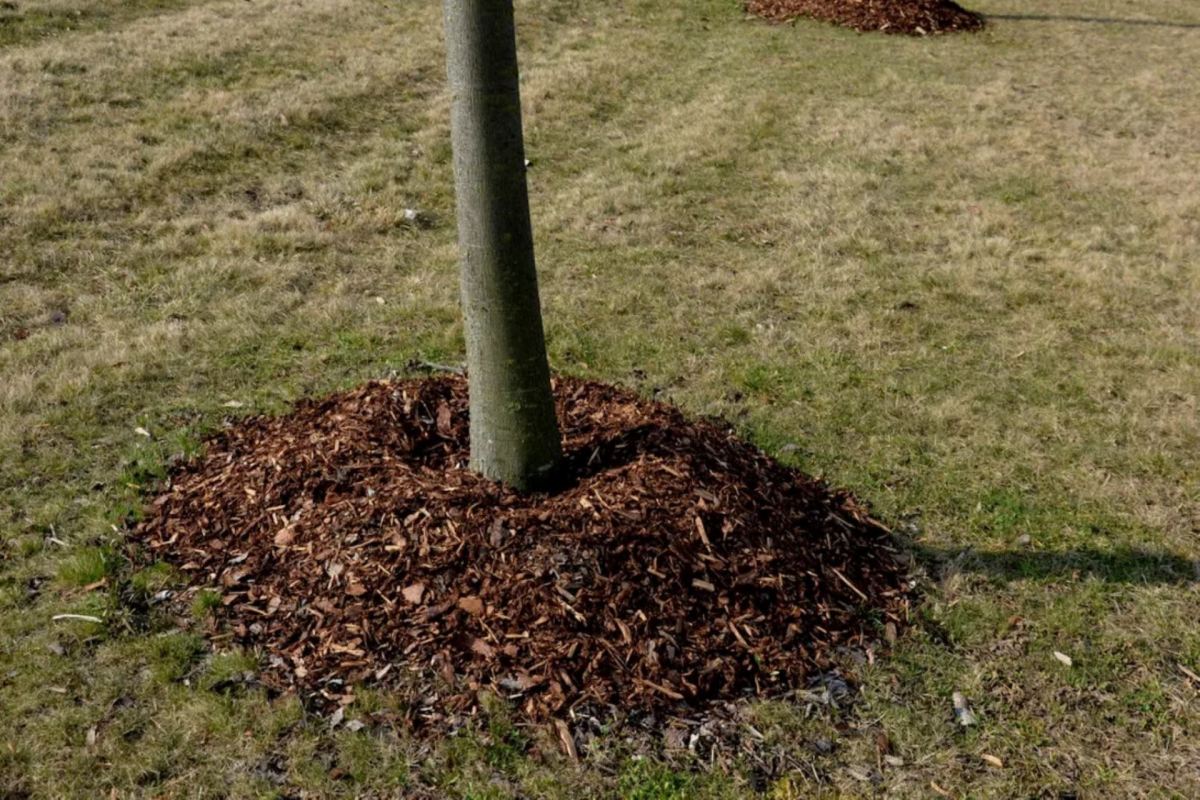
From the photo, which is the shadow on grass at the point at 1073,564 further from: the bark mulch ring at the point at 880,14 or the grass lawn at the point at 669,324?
→ the bark mulch ring at the point at 880,14

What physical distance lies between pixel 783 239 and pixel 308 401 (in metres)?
4.65

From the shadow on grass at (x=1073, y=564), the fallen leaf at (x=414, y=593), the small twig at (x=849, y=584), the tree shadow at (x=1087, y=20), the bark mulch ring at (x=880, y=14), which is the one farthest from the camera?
the tree shadow at (x=1087, y=20)

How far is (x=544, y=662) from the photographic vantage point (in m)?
3.96

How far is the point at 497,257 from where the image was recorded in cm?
434

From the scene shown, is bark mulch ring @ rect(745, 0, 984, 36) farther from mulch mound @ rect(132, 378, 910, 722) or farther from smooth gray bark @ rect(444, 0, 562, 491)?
smooth gray bark @ rect(444, 0, 562, 491)

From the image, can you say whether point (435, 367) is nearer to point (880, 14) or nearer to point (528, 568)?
point (528, 568)

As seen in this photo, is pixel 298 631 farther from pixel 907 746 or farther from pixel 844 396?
pixel 844 396

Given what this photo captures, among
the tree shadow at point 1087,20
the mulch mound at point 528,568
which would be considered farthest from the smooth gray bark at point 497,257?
the tree shadow at point 1087,20

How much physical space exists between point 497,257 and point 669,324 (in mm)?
3146

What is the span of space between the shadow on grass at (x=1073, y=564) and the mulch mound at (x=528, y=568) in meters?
0.32

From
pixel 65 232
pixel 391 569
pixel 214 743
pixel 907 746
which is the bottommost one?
pixel 907 746

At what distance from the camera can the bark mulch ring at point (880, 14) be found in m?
16.5

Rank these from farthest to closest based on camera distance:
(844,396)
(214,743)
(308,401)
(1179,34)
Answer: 1. (1179,34)
2. (844,396)
3. (308,401)
4. (214,743)

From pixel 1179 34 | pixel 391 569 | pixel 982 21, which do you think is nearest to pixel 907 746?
pixel 391 569
